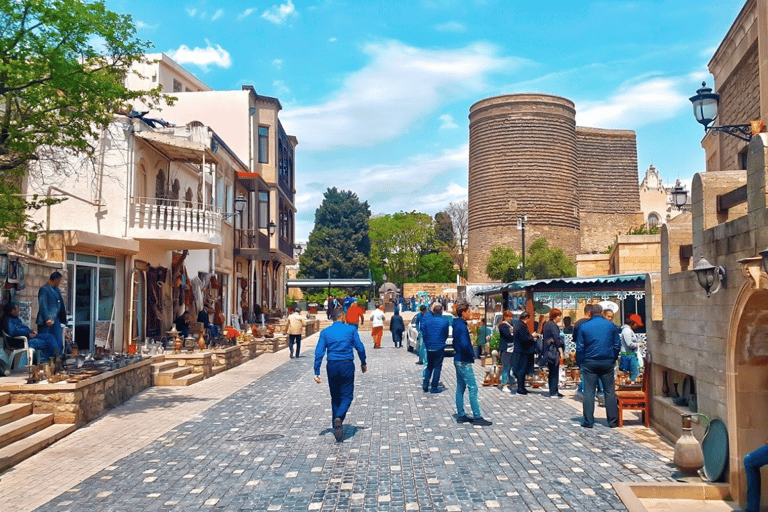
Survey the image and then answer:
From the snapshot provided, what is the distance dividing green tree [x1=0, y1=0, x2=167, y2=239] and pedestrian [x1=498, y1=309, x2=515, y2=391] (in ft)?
26.1

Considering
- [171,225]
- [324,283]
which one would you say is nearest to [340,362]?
[171,225]

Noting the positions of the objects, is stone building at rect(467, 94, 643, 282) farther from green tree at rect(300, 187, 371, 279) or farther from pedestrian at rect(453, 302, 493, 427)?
pedestrian at rect(453, 302, 493, 427)

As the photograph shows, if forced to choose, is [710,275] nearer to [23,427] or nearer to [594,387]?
[594,387]

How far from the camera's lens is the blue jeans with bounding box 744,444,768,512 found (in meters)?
5.73

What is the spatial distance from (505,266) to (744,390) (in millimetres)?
51908

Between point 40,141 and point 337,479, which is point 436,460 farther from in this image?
point 40,141

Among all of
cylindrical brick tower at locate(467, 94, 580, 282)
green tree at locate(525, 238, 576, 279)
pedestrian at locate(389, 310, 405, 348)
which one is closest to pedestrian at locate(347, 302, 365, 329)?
pedestrian at locate(389, 310, 405, 348)

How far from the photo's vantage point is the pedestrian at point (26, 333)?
11.3m

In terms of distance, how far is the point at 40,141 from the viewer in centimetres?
1047

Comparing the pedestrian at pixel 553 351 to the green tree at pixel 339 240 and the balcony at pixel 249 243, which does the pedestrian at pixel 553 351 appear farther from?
the green tree at pixel 339 240

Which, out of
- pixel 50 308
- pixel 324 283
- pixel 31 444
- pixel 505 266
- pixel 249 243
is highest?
pixel 505 266

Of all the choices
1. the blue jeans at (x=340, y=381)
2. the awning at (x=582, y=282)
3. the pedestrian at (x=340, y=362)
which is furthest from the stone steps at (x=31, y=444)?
the awning at (x=582, y=282)

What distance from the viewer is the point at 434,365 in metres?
13.1

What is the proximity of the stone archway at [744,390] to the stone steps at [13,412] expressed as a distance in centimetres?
799
